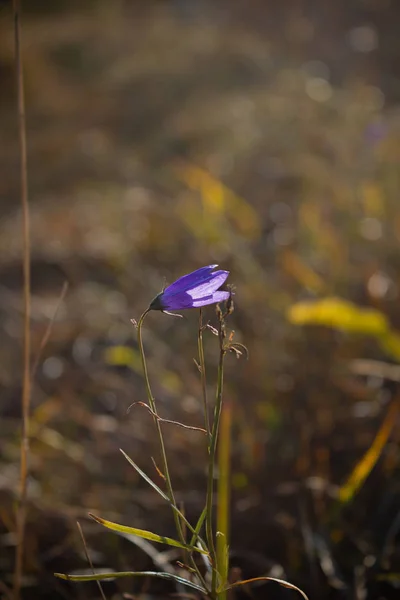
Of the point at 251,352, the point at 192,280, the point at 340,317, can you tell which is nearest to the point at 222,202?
the point at 251,352

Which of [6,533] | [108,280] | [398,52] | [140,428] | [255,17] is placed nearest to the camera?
[6,533]

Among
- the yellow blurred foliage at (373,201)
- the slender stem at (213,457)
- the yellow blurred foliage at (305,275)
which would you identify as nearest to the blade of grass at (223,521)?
the slender stem at (213,457)

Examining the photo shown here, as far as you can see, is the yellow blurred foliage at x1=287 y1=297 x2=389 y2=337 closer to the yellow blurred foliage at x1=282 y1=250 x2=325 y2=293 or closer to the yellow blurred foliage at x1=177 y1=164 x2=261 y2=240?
the yellow blurred foliage at x1=282 y1=250 x2=325 y2=293

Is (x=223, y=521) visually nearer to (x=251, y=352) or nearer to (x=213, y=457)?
(x=213, y=457)

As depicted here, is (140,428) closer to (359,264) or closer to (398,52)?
(359,264)

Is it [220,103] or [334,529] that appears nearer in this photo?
[334,529]

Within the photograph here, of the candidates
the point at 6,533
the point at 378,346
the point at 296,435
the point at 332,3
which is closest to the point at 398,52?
the point at 332,3

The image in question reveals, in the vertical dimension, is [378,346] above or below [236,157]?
above
